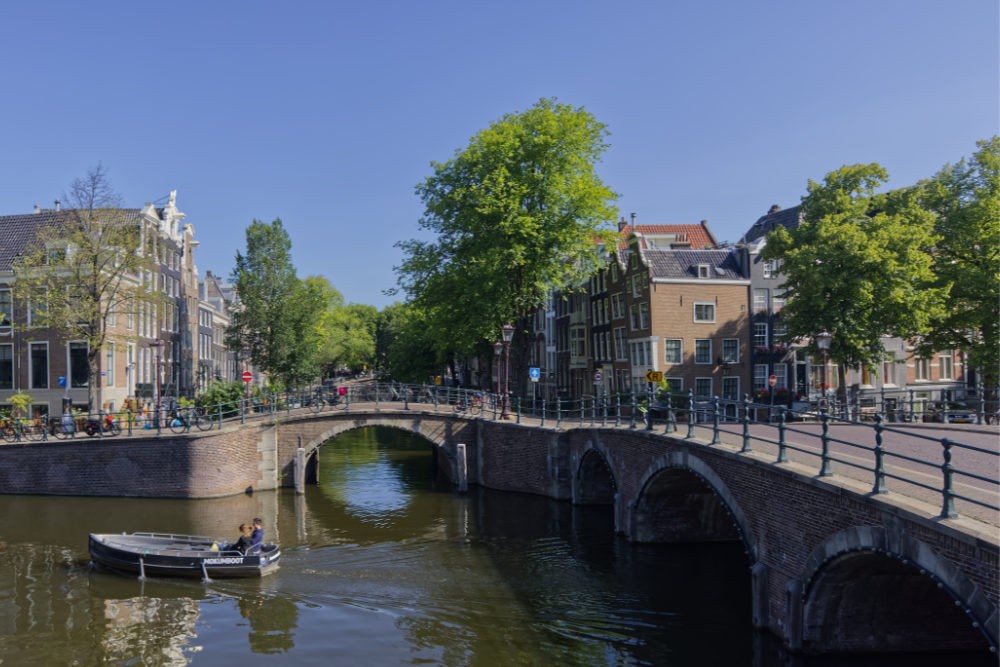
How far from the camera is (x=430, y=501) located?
94.5ft

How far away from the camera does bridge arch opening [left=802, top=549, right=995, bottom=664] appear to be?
12.5 metres

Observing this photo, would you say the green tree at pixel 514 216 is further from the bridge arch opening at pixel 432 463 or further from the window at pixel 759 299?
the window at pixel 759 299

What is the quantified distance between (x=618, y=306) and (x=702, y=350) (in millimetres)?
6283

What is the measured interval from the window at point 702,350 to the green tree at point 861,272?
6.71 metres

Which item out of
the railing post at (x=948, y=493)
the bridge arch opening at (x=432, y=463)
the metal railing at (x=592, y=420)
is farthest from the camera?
the bridge arch opening at (x=432, y=463)

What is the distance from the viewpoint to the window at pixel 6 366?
37.0 m

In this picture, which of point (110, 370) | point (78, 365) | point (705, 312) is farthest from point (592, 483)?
point (78, 365)

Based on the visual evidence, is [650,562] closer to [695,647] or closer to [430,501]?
[695,647]

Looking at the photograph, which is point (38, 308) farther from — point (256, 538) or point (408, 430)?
point (256, 538)

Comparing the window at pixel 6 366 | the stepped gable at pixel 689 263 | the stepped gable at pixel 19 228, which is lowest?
the window at pixel 6 366

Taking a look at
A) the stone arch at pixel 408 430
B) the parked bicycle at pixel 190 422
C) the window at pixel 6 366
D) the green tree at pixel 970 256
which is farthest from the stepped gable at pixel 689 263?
the window at pixel 6 366

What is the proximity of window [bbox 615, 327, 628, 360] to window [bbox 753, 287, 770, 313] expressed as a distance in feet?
24.8

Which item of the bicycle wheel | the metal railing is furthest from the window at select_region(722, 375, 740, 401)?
the bicycle wheel

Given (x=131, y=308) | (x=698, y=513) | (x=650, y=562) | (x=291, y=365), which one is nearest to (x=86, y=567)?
(x=650, y=562)
